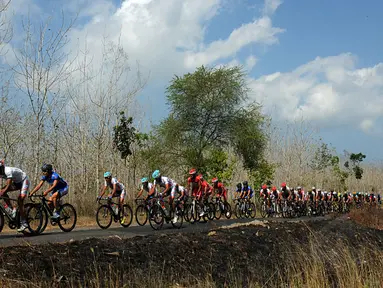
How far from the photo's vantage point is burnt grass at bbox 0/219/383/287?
780cm

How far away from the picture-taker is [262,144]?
39.3 m

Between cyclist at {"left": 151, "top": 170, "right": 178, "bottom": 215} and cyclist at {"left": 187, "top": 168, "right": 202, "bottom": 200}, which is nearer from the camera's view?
cyclist at {"left": 151, "top": 170, "right": 178, "bottom": 215}

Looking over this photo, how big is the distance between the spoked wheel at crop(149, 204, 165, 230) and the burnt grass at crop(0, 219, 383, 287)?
3.56 m

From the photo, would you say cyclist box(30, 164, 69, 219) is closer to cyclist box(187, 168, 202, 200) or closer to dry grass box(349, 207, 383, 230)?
cyclist box(187, 168, 202, 200)

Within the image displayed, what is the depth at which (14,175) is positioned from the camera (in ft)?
43.3

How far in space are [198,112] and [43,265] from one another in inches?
1146

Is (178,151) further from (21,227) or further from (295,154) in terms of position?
(295,154)

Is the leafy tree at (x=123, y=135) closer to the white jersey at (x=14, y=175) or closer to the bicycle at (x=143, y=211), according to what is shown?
the bicycle at (x=143, y=211)

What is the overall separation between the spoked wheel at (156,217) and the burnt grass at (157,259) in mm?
3556

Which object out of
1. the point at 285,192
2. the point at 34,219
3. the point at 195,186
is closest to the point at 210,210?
the point at 195,186

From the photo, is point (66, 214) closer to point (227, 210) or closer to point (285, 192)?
point (227, 210)

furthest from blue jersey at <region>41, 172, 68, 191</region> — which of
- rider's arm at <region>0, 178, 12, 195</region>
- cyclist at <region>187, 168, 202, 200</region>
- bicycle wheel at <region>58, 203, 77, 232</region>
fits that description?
cyclist at <region>187, 168, 202, 200</region>

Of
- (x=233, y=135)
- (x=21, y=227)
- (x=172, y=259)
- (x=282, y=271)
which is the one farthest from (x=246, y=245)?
(x=233, y=135)

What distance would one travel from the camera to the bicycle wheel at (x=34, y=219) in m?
13.2
